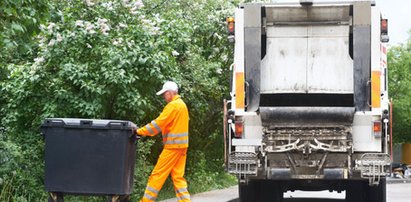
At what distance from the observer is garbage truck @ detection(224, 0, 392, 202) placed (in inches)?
397

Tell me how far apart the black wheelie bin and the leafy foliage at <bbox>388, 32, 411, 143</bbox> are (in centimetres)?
3403

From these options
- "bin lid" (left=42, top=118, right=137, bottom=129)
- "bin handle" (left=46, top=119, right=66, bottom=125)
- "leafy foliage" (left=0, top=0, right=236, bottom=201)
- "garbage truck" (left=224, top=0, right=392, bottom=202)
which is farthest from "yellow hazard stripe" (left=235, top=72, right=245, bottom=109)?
"bin handle" (left=46, top=119, right=66, bottom=125)

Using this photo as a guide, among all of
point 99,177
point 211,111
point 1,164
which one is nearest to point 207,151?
point 211,111

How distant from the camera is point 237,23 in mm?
10570

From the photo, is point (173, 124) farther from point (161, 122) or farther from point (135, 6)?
point (135, 6)

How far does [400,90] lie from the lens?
4281 centimetres

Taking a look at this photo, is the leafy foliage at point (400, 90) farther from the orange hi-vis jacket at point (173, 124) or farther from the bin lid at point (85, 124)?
the bin lid at point (85, 124)

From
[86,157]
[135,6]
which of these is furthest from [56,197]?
[135,6]

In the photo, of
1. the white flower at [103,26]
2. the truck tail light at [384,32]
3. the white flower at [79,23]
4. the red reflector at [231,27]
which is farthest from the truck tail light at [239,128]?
the white flower at [79,23]

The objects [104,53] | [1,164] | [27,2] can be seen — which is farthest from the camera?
[104,53]

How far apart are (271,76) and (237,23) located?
2.57ft

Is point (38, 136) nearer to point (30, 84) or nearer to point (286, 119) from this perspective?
point (30, 84)

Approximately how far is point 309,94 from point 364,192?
216cm

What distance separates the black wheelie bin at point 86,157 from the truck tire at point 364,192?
12.6ft
